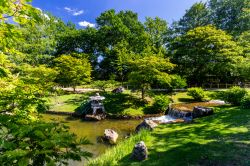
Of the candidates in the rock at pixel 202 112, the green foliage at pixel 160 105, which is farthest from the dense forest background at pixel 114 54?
the rock at pixel 202 112

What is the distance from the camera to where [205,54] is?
34.5 m

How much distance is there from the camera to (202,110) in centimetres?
1703

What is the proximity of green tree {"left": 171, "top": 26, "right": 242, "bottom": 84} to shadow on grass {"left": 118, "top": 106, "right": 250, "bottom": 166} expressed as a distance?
18980 millimetres

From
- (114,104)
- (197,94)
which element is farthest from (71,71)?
(197,94)

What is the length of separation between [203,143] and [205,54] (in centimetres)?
2589

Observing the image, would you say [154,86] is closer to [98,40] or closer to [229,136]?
[98,40]

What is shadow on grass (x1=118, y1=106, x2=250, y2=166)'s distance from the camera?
8938mm

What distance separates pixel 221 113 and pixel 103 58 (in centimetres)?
3743

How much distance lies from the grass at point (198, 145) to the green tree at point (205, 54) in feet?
63.2

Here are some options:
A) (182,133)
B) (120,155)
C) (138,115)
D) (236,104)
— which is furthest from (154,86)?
(120,155)

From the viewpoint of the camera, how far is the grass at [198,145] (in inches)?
353

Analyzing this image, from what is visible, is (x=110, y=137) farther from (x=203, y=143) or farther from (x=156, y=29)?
(x=156, y=29)

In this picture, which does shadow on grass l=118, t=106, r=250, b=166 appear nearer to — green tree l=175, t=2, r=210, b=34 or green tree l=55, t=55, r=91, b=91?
green tree l=55, t=55, r=91, b=91

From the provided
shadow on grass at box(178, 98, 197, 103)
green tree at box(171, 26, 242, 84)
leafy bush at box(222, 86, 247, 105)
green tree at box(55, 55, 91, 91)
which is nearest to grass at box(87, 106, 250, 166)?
leafy bush at box(222, 86, 247, 105)
